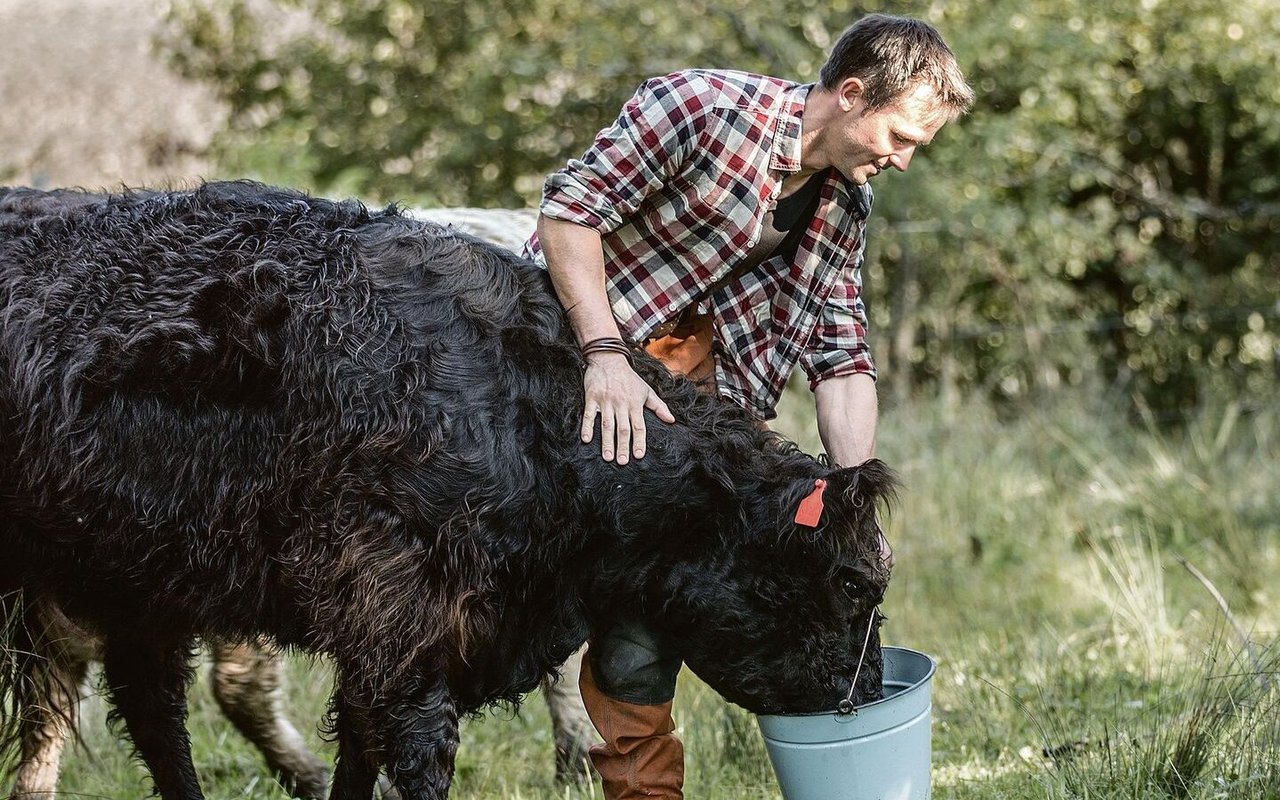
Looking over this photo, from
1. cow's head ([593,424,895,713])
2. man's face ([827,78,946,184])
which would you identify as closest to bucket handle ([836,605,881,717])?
cow's head ([593,424,895,713])

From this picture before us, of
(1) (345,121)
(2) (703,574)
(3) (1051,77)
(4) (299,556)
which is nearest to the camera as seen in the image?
(4) (299,556)

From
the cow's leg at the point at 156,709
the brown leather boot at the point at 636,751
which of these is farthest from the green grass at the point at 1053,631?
the brown leather boot at the point at 636,751

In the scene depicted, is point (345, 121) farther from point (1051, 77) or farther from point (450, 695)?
point (450, 695)

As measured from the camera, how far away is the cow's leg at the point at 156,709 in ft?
12.5

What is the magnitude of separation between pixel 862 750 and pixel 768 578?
1.49 feet

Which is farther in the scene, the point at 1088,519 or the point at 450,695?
the point at 1088,519

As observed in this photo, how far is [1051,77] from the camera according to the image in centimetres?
973

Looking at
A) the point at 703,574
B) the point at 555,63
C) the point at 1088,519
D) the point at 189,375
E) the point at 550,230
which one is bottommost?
the point at 1088,519

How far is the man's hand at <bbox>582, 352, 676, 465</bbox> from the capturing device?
3.19 metres

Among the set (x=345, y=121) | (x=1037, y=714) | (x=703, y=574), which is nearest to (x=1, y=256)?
(x=703, y=574)

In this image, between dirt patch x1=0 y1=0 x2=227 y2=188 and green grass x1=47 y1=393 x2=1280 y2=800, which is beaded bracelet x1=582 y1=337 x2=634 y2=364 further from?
dirt patch x1=0 y1=0 x2=227 y2=188

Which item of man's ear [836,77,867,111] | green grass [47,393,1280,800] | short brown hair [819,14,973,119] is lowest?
green grass [47,393,1280,800]

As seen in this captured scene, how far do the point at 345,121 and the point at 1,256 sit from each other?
8901 millimetres

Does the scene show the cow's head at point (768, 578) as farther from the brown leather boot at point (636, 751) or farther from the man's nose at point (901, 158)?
the man's nose at point (901, 158)
